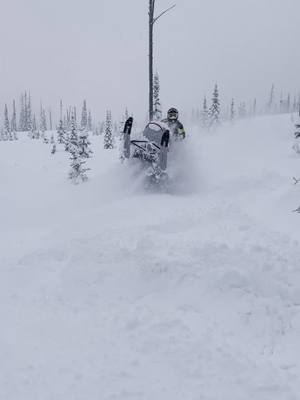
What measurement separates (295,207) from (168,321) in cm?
595

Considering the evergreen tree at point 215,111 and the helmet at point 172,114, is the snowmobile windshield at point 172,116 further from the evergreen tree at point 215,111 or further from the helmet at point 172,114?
the evergreen tree at point 215,111

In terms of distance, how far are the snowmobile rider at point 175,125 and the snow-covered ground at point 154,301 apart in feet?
10.1

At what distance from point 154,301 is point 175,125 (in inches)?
379

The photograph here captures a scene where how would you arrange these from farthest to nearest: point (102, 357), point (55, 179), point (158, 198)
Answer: point (55, 179) < point (158, 198) < point (102, 357)

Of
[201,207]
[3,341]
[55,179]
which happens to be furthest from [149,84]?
[3,341]

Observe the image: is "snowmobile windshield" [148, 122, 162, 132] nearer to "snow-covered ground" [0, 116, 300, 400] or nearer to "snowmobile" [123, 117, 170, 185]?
"snowmobile" [123, 117, 170, 185]

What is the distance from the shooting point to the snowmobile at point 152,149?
1385 cm

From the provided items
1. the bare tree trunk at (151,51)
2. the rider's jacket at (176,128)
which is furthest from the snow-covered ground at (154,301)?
the bare tree trunk at (151,51)

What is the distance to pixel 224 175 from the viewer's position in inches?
617

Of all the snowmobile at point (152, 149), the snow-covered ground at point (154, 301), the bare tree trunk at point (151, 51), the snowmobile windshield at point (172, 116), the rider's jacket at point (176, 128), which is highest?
the bare tree trunk at point (151, 51)

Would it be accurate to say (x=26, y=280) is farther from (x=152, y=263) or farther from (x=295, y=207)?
(x=295, y=207)

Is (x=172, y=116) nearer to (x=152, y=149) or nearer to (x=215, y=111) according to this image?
(x=152, y=149)

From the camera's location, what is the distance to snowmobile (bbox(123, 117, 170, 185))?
45.4ft

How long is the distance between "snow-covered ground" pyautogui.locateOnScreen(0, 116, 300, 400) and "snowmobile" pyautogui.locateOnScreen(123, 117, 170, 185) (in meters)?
1.71
